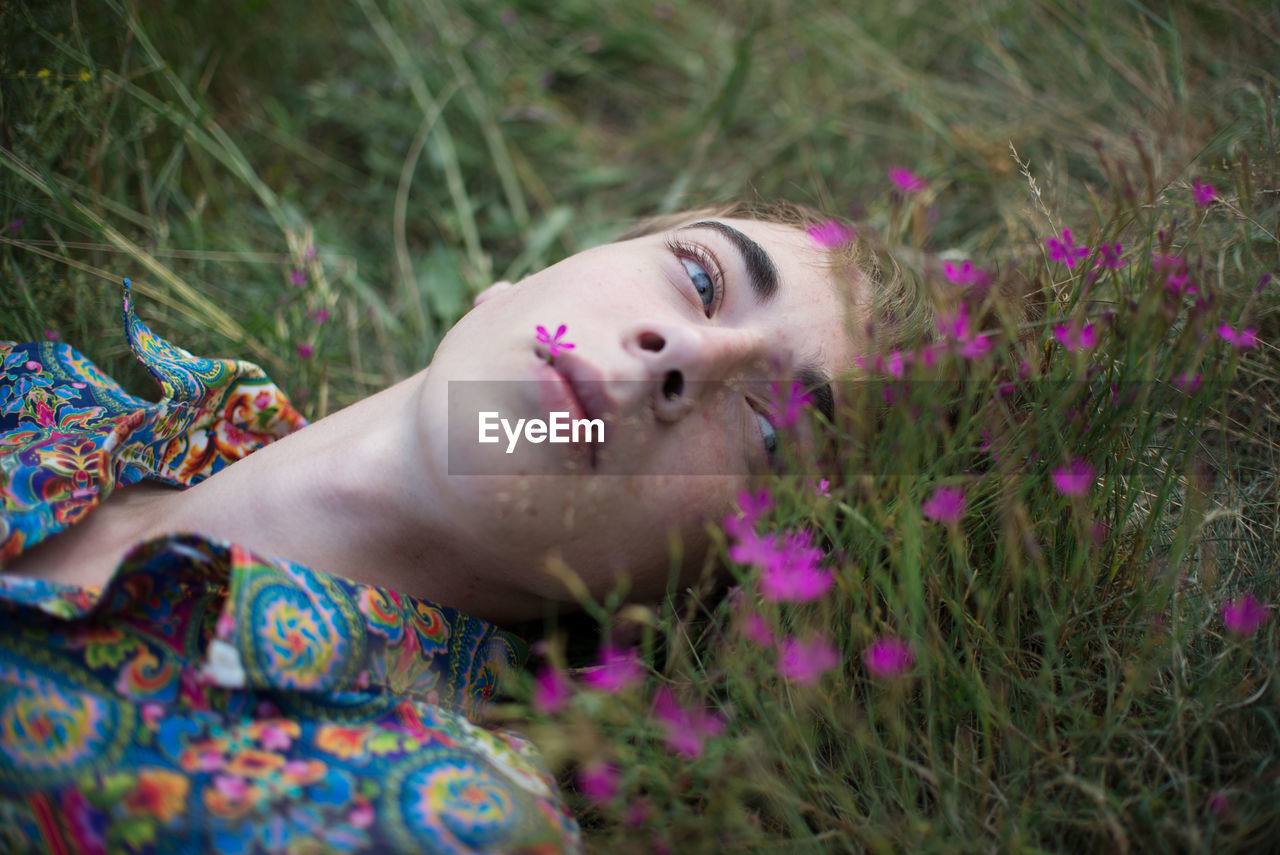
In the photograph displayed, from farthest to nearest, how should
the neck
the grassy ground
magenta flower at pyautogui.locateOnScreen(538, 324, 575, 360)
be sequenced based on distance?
the neck, magenta flower at pyautogui.locateOnScreen(538, 324, 575, 360), the grassy ground

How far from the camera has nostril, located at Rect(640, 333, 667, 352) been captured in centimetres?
117

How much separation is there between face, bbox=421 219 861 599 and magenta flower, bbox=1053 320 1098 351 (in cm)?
29

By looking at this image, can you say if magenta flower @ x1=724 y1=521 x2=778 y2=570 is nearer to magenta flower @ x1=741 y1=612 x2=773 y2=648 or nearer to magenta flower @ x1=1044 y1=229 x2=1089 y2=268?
magenta flower @ x1=741 y1=612 x2=773 y2=648

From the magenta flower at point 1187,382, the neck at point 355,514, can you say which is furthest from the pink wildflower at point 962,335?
the neck at point 355,514

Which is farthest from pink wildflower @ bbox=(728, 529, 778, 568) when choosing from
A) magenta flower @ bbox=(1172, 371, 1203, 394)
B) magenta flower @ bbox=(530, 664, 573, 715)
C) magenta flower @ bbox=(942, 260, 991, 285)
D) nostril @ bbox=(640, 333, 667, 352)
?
magenta flower @ bbox=(1172, 371, 1203, 394)

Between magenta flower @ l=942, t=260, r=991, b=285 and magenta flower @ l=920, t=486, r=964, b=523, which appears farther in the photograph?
magenta flower @ l=942, t=260, r=991, b=285

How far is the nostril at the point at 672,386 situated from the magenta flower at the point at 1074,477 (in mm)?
514

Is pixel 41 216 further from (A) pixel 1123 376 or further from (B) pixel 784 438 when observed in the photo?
(A) pixel 1123 376

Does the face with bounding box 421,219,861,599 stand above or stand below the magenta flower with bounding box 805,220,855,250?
below

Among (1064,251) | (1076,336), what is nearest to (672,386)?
(1076,336)

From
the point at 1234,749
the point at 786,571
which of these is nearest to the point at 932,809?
the point at 1234,749

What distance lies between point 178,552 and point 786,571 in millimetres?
803

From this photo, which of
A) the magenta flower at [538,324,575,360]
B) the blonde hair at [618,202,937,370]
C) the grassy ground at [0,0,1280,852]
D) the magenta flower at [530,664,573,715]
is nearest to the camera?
the magenta flower at [530,664,573,715]

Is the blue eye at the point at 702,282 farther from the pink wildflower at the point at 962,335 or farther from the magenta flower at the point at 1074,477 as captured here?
the magenta flower at the point at 1074,477
